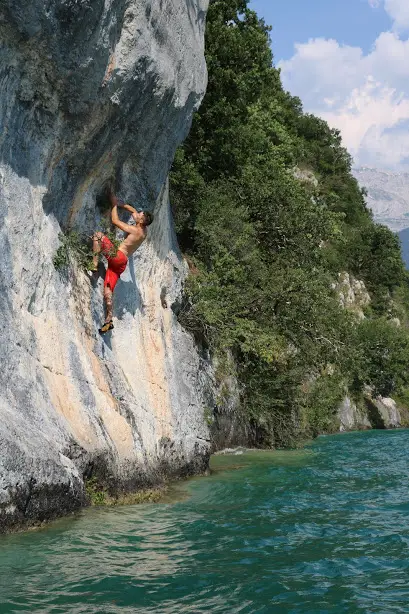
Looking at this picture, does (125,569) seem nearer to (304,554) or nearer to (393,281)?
(304,554)

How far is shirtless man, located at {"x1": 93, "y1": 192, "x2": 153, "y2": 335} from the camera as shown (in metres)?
12.8

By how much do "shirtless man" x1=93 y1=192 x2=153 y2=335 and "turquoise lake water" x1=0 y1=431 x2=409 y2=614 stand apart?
3.80 m

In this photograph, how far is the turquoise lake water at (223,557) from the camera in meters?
6.16

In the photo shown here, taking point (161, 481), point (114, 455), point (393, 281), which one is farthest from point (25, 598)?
point (393, 281)

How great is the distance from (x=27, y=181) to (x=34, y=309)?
2.05 metres

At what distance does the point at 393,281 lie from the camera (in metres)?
53.5

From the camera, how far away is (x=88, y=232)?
12.9 metres

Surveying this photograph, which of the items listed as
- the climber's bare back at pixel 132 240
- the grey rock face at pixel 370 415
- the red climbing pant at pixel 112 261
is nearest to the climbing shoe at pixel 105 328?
the red climbing pant at pixel 112 261

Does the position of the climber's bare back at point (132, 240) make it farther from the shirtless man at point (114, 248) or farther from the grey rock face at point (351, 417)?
the grey rock face at point (351, 417)

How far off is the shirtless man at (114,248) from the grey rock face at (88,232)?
0.70ft

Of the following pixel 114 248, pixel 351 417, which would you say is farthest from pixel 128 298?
pixel 351 417

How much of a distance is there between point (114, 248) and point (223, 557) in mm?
6861

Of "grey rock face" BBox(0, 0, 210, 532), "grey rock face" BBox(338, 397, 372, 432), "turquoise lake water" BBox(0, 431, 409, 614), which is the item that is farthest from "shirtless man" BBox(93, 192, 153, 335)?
"grey rock face" BBox(338, 397, 372, 432)

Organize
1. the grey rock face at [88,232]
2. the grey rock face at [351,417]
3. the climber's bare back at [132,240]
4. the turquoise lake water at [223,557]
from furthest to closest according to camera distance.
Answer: the grey rock face at [351,417], the climber's bare back at [132,240], the grey rock face at [88,232], the turquoise lake water at [223,557]
